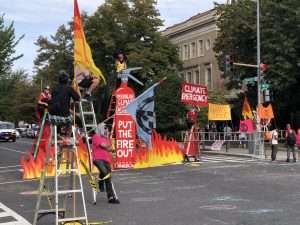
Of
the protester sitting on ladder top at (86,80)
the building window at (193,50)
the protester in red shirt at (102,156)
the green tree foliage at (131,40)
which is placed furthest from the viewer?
the building window at (193,50)

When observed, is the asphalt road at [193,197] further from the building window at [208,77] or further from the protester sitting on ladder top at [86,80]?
the building window at [208,77]

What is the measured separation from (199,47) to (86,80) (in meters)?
65.0

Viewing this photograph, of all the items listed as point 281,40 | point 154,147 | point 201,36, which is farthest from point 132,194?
point 201,36

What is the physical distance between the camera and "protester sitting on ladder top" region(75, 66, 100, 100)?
11.9 meters

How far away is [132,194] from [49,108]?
5.68 m

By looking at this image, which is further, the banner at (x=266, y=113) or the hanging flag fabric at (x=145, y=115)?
the banner at (x=266, y=113)

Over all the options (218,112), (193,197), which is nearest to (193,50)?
(218,112)

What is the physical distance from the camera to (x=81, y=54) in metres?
12.2

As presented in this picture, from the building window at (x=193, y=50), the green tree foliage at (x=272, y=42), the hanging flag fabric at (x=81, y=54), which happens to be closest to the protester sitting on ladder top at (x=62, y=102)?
the hanging flag fabric at (x=81, y=54)

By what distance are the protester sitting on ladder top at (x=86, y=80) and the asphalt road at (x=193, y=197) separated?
2425 mm

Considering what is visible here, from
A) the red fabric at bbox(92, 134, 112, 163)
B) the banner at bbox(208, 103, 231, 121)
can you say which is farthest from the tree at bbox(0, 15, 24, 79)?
the red fabric at bbox(92, 134, 112, 163)

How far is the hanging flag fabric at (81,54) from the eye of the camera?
11750mm

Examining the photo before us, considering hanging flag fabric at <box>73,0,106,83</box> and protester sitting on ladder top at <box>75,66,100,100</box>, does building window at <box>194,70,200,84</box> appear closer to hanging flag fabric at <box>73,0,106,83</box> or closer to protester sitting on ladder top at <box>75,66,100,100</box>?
protester sitting on ladder top at <box>75,66,100,100</box>

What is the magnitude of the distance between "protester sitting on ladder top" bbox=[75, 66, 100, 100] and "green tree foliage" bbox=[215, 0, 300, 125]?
30.9 metres
